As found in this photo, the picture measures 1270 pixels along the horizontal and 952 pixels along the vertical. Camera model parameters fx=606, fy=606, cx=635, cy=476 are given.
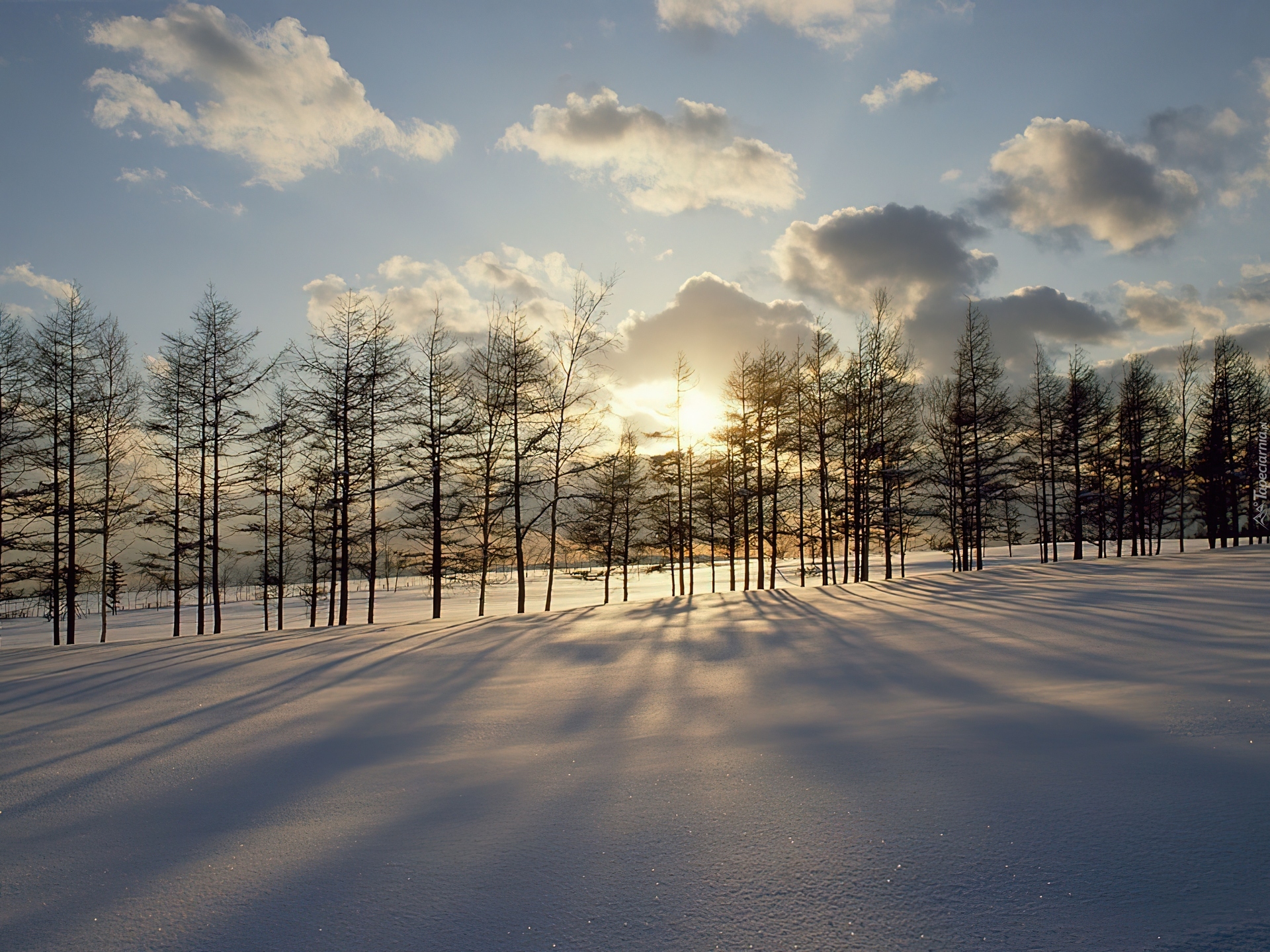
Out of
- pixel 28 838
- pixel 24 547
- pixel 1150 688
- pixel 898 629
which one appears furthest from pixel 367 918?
pixel 24 547

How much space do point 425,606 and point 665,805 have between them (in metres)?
50.8

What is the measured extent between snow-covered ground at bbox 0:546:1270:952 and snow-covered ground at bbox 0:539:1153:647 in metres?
18.1

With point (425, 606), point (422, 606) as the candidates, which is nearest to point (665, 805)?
point (425, 606)

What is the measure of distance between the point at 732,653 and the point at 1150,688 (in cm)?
494

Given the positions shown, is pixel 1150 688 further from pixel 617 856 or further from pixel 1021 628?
pixel 617 856

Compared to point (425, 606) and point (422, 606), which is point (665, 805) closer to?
point (425, 606)

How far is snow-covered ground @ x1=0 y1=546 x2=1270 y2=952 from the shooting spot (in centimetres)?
241

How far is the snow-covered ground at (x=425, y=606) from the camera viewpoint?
3722 centimetres

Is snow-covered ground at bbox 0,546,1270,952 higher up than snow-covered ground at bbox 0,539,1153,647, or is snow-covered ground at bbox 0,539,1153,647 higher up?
snow-covered ground at bbox 0,546,1270,952

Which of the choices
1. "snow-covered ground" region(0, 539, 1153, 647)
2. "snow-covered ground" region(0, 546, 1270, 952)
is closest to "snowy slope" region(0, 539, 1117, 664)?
"snow-covered ground" region(0, 539, 1153, 647)

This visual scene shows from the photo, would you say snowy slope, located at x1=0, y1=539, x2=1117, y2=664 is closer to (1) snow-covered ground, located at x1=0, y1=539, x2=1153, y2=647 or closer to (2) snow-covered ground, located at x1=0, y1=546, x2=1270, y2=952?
(1) snow-covered ground, located at x1=0, y1=539, x2=1153, y2=647

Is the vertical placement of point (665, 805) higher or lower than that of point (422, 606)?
higher

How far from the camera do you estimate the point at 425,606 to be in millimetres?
50406

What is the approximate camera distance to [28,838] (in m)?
3.58
